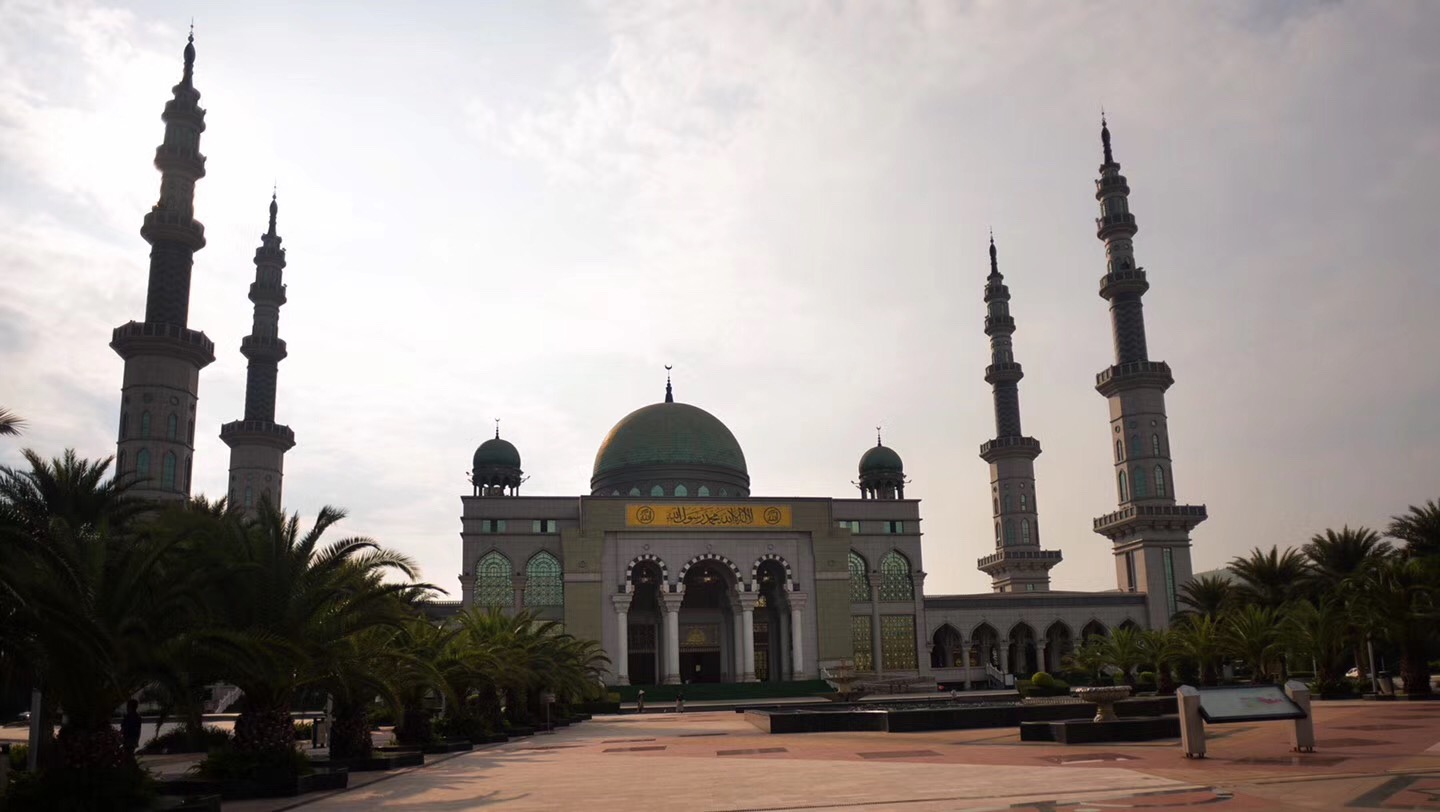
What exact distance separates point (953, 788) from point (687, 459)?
48855 millimetres

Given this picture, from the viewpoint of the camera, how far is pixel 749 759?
1919cm

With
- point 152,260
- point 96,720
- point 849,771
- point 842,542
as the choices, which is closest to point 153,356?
point 152,260

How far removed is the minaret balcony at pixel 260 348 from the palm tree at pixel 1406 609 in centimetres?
5131

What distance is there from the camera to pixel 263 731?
1645 centimetres

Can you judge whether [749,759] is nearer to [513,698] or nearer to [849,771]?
[849,771]

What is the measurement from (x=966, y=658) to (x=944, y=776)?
150 feet

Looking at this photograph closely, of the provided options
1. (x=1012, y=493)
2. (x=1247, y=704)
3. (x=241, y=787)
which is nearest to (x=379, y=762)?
(x=241, y=787)

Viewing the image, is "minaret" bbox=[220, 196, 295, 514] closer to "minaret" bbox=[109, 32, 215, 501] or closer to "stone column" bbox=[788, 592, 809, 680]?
"minaret" bbox=[109, 32, 215, 501]

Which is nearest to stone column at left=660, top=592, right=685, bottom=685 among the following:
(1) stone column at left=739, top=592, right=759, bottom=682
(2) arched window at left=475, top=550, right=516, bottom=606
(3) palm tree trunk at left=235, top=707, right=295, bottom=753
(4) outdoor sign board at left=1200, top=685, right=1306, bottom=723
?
(1) stone column at left=739, top=592, right=759, bottom=682

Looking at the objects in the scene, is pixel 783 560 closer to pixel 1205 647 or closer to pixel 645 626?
pixel 645 626

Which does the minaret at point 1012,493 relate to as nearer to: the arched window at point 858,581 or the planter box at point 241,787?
the arched window at point 858,581

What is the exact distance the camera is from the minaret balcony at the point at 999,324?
70438mm

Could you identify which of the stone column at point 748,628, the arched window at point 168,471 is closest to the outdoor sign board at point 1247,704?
the stone column at point 748,628

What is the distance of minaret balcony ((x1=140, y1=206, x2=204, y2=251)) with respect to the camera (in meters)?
47.9
